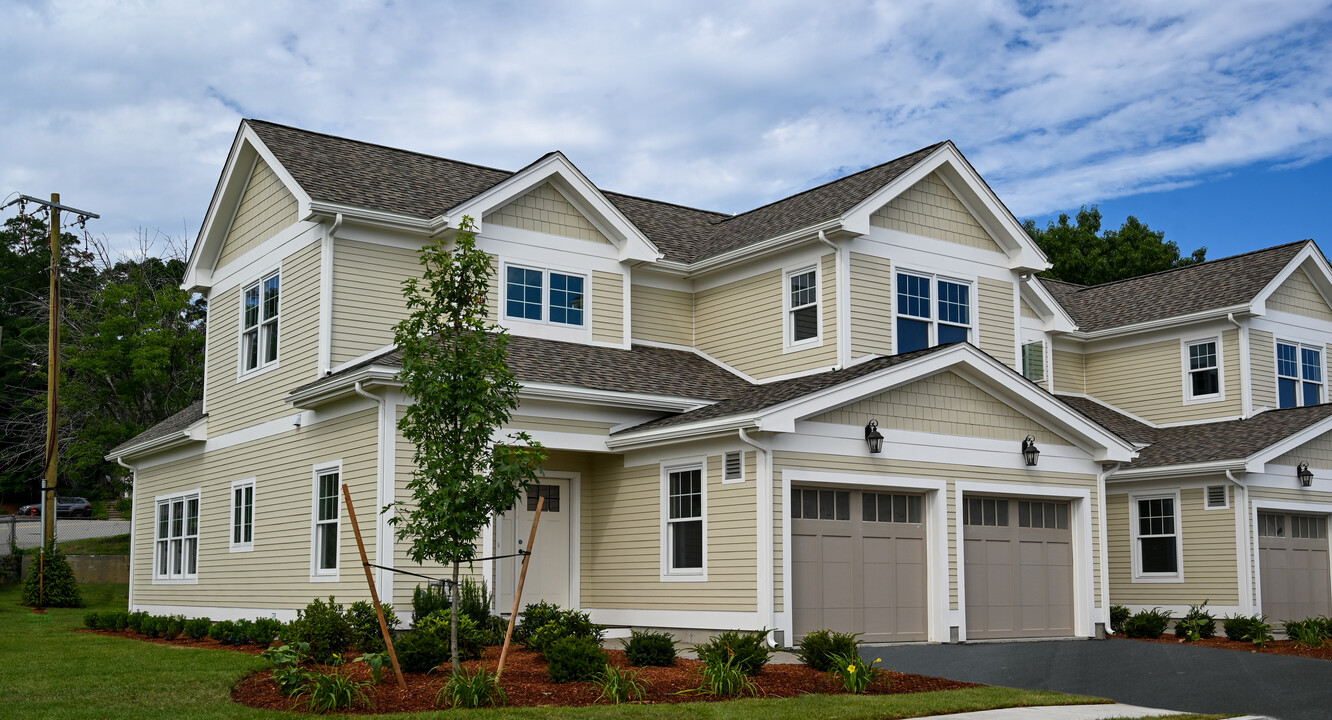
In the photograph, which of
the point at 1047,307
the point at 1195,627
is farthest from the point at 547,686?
the point at 1047,307

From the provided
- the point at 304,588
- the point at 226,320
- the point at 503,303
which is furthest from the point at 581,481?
the point at 226,320

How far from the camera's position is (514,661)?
555 inches

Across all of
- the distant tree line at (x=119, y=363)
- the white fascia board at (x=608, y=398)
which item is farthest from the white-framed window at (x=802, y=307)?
the distant tree line at (x=119, y=363)

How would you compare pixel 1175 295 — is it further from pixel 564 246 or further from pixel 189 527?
pixel 189 527

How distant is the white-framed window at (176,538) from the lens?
22.8 meters

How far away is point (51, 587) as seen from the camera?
91.4 feet

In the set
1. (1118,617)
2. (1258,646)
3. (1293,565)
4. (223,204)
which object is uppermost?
(223,204)

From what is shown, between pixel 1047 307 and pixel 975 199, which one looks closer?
pixel 975 199

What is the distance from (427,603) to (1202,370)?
17.4 meters

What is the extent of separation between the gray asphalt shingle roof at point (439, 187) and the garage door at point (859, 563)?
→ 513 cm

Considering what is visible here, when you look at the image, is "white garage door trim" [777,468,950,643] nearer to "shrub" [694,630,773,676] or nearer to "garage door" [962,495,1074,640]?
"garage door" [962,495,1074,640]

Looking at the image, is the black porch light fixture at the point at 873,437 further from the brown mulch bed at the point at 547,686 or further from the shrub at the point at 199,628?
the shrub at the point at 199,628

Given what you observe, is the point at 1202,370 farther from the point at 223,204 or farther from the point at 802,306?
the point at 223,204

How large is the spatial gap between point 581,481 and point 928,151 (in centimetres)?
820
